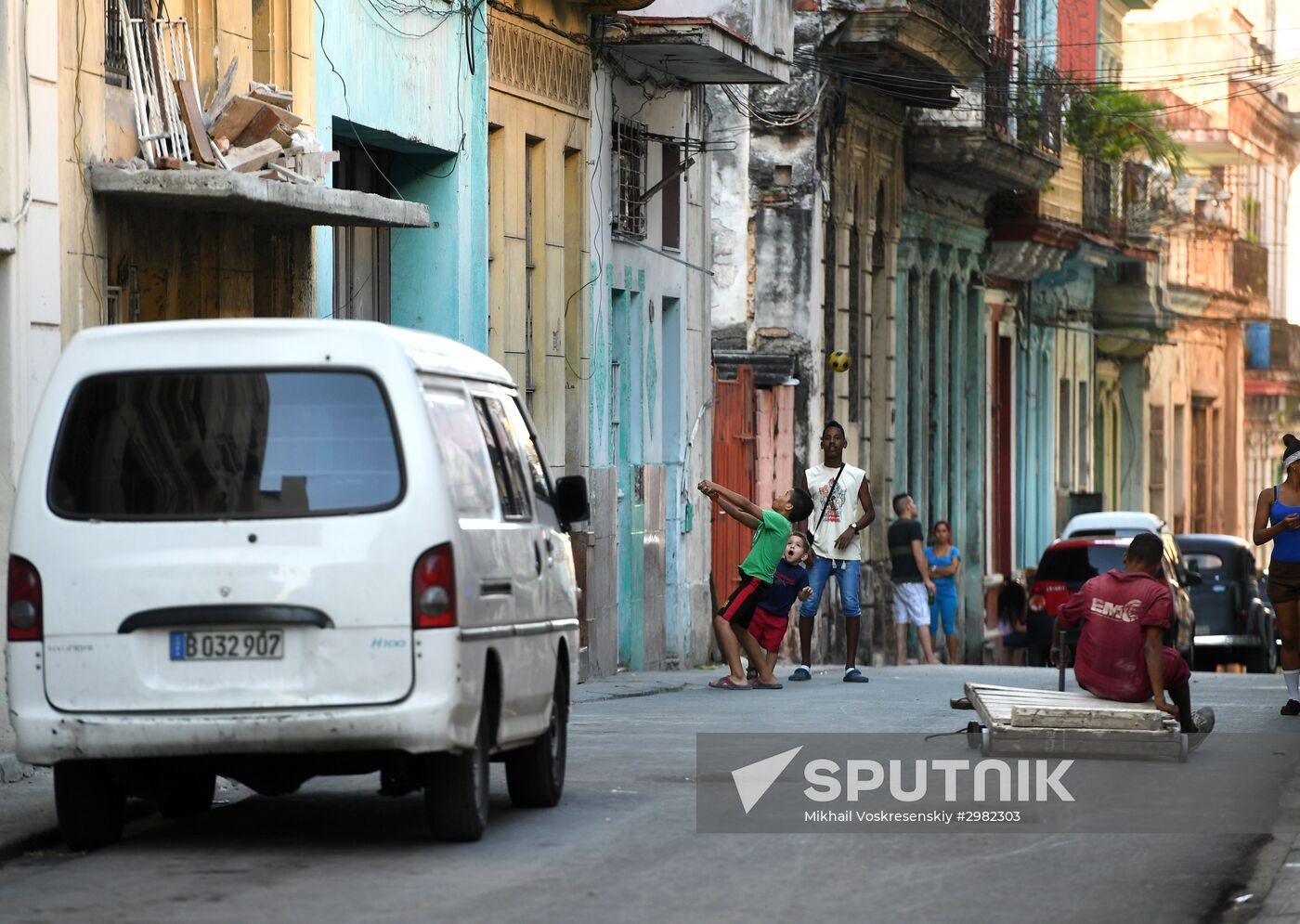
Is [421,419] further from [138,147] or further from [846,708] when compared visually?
[846,708]

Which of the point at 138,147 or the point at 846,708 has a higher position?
the point at 138,147

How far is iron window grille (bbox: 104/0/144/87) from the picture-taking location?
15125 mm

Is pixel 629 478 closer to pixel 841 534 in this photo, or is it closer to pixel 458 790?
pixel 841 534

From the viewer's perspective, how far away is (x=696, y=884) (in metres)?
9.45

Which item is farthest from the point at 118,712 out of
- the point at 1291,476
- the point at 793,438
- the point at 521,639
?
the point at 793,438

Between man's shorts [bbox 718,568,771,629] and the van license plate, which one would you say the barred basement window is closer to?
man's shorts [bbox 718,568,771,629]

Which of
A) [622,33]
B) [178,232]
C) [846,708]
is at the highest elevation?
[622,33]

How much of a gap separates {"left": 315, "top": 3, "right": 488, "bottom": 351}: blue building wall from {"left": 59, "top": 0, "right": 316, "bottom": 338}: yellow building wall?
148 cm

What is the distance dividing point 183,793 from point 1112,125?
113ft

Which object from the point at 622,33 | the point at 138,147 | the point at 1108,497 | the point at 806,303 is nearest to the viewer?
the point at 138,147

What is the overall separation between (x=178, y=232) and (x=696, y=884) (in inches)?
292

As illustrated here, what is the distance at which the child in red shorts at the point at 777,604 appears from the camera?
64.7ft

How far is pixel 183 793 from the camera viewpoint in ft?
37.2

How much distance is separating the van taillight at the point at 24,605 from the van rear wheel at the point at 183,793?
4.09 ft
